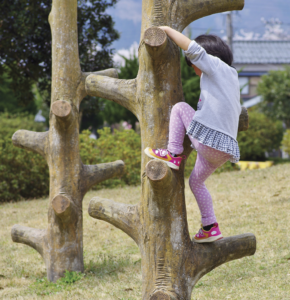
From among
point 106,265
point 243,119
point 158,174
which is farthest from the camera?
point 106,265

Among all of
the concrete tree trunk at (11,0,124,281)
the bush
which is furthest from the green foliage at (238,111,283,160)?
the concrete tree trunk at (11,0,124,281)

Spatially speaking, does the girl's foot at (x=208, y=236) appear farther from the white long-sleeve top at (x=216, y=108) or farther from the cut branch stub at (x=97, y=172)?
the cut branch stub at (x=97, y=172)

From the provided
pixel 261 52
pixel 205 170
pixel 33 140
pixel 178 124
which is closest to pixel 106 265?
pixel 33 140

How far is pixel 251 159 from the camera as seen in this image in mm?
17906

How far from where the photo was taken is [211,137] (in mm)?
2559

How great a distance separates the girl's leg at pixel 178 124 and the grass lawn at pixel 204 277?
192 cm

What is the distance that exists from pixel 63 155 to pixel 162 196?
216cm

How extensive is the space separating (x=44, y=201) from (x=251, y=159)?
11604mm

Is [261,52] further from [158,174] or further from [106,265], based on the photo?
[158,174]

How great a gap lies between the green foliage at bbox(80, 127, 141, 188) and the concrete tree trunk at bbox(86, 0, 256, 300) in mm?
7507

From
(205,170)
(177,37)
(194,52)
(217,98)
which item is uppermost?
(177,37)

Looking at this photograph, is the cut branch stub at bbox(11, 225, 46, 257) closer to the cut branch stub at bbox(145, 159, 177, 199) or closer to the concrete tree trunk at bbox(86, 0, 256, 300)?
the concrete tree trunk at bbox(86, 0, 256, 300)

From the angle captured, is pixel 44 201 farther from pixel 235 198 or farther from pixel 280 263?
pixel 280 263

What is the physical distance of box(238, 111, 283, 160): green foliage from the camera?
16.3 metres
